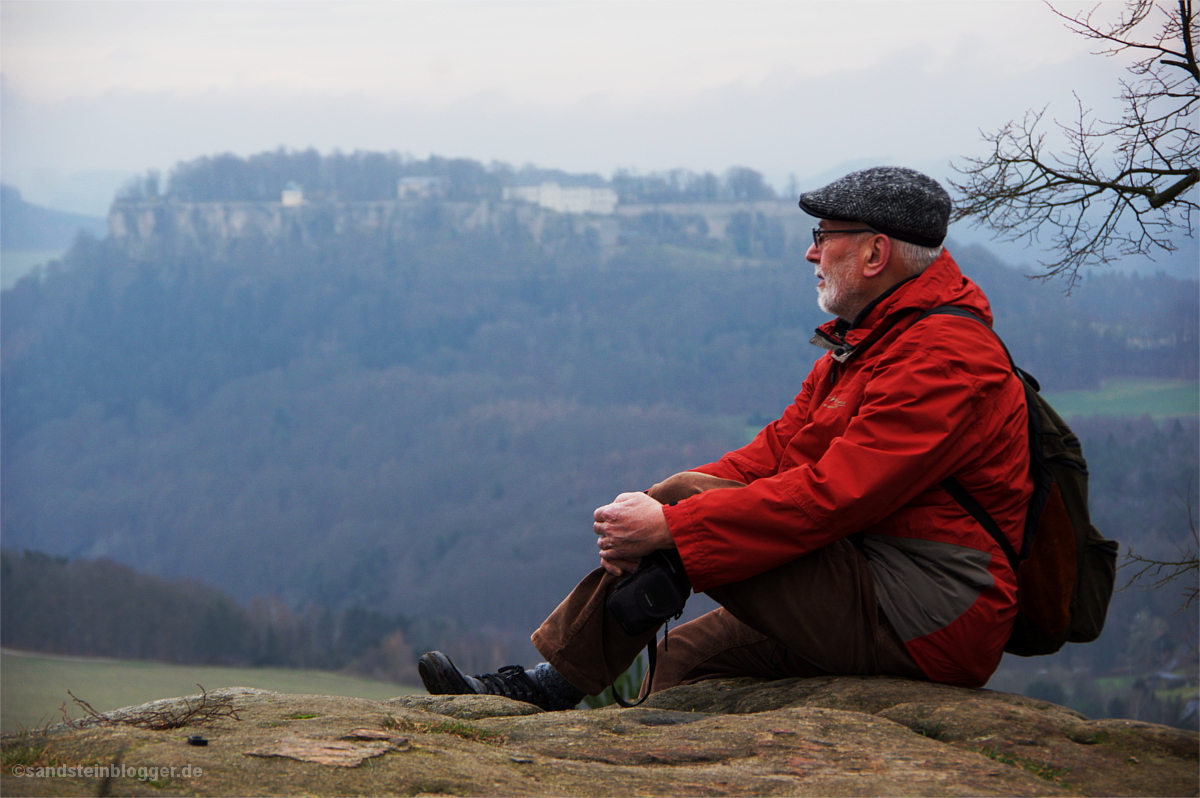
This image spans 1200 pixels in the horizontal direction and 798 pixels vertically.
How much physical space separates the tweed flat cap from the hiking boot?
1.86 metres

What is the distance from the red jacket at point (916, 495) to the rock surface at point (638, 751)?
0.93ft

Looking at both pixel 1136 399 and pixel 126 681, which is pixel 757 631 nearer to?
pixel 126 681

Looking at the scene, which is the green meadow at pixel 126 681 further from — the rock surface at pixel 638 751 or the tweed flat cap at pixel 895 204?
the tweed flat cap at pixel 895 204

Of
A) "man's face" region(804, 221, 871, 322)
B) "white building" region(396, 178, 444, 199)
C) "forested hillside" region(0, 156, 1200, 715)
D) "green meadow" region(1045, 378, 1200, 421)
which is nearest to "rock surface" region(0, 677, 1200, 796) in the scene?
"man's face" region(804, 221, 871, 322)

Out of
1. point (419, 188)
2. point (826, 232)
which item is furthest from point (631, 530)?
point (419, 188)

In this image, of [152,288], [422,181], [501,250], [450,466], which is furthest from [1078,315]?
[152,288]

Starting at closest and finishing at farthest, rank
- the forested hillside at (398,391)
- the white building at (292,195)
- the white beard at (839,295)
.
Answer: the white beard at (839,295), the forested hillside at (398,391), the white building at (292,195)

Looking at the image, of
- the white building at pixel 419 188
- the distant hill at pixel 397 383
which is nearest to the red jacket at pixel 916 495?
the distant hill at pixel 397 383

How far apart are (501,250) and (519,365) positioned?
73.7ft

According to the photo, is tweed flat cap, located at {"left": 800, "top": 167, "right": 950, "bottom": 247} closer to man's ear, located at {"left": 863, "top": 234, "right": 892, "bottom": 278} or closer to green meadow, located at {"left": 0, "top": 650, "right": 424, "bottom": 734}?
man's ear, located at {"left": 863, "top": 234, "right": 892, "bottom": 278}

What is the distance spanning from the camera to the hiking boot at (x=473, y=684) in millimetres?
3225

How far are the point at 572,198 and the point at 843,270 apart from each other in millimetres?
149702

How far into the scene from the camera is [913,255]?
9.43 ft

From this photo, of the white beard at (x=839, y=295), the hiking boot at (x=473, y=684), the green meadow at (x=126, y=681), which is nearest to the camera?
the white beard at (x=839, y=295)
